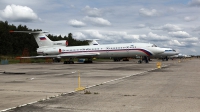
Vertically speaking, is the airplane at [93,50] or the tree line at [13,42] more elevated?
the tree line at [13,42]

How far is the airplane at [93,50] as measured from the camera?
43938mm

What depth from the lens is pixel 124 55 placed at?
45.3m

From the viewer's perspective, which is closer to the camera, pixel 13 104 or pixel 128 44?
pixel 13 104

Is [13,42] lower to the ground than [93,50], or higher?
higher

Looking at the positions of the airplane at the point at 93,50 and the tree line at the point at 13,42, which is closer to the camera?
the airplane at the point at 93,50

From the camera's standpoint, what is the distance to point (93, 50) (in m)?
48.3

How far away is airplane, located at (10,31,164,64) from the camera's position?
43.9 m

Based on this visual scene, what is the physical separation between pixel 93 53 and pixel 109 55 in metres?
3.18

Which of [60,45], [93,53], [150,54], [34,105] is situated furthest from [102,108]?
[60,45]

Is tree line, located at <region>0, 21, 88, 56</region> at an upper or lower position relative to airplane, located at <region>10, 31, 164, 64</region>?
upper

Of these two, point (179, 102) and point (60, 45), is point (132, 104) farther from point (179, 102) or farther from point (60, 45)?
point (60, 45)

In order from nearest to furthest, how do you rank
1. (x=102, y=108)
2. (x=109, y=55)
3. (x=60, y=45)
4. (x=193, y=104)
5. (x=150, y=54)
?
(x=102, y=108) < (x=193, y=104) < (x=150, y=54) < (x=109, y=55) < (x=60, y=45)

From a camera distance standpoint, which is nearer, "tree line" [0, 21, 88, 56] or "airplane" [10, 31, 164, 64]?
"airplane" [10, 31, 164, 64]

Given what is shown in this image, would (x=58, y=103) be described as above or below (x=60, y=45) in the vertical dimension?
below
